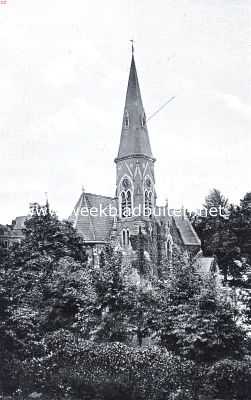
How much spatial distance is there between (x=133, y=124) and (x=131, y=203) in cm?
738

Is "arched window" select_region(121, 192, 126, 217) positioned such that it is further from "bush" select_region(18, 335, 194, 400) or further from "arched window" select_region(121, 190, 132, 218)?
"bush" select_region(18, 335, 194, 400)

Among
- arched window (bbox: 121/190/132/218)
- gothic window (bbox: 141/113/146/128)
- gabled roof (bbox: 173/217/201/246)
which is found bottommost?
gabled roof (bbox: 173/217/201/246)

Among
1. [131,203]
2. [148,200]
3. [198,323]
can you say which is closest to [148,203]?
[148,200]

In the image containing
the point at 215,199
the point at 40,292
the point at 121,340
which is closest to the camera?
the point at 121,340

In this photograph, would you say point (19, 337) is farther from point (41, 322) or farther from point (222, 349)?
point (222, 349)

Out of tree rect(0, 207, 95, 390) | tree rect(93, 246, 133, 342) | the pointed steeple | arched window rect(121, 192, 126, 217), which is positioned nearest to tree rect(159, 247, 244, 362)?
tree rect(93, 246, 133, 342)

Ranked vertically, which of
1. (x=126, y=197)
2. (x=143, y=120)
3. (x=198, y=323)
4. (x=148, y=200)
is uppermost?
(x=143, y=120)

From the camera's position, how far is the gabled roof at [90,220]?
40.9m

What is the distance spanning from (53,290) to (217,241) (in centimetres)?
3354

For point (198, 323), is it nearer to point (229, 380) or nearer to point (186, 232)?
point (229, 380)

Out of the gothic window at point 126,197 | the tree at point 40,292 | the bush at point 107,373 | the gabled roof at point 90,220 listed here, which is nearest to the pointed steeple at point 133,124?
the gothic window at point 126,197

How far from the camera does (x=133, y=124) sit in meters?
41.8

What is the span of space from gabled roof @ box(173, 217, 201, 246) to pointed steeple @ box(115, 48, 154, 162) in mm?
14884

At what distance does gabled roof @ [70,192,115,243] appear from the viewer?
134 feet
